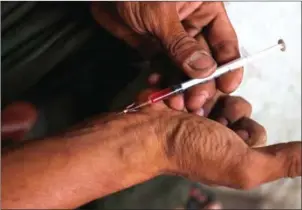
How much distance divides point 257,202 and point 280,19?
0.56 m

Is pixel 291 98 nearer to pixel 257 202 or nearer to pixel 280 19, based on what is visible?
pixel 280 19

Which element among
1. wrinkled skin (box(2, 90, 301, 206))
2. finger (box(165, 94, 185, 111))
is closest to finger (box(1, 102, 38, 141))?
wrinkled skin (box(2, 90, 301, 206))

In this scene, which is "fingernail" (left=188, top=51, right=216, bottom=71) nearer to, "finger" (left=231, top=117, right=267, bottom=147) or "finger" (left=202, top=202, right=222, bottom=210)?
"finger" (left=231, top=117, right=267, bottom=147)

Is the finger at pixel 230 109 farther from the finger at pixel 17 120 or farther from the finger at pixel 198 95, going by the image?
the finger at pixel 17 120

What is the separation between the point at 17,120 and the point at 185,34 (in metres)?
0.31

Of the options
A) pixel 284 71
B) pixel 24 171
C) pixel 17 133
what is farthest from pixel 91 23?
pixel 284 71

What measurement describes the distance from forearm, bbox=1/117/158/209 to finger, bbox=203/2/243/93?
200 mm

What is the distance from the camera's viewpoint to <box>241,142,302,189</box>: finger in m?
0.71

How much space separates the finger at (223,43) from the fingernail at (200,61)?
0.08 m

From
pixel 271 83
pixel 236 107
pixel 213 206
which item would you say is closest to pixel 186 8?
pixel 236 107

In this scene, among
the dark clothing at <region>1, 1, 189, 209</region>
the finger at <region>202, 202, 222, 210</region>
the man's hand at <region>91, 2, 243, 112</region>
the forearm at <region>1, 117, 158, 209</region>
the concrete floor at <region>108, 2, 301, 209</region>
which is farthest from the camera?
the finger at <region>202, 202, 222, 210</region>

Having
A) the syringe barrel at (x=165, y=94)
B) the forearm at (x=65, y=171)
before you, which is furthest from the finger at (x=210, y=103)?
the forearm at (x=65, y=171)

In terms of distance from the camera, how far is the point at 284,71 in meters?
1.23

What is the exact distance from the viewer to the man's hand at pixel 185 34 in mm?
795
